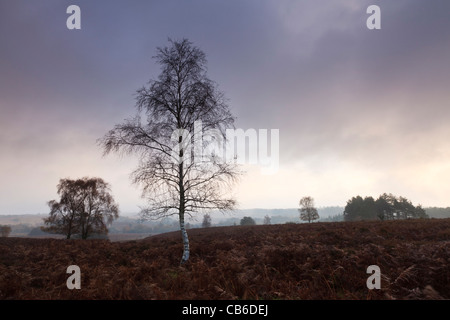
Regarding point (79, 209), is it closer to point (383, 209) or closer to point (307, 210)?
point (307, 210)

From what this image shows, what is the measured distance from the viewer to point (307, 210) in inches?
2384

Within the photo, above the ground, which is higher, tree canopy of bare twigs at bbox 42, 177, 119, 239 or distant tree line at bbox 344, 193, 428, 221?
tree canopy of bare twigs at bbox 42, 177, 119, 239

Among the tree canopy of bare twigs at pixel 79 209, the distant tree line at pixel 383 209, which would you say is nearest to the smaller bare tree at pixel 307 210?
the distant tree line at pixel 383 209

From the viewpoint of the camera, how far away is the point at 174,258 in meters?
9.65

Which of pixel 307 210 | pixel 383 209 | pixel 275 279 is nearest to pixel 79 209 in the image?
pixel 275 279

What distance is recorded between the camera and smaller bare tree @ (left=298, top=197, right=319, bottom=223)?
5928cm

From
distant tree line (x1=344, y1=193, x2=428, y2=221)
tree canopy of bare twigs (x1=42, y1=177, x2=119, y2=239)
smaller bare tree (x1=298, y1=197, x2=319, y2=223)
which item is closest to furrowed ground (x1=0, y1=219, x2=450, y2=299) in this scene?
tree canopy of bare twigs (x1=42, y1=177, x2=119, y2=239)

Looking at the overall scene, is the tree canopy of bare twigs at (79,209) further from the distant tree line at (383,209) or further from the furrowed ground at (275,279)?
the distant tree line at (383,209)

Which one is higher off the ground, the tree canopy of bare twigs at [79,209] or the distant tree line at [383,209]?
the tree canopy of bare twigs at [79,209]

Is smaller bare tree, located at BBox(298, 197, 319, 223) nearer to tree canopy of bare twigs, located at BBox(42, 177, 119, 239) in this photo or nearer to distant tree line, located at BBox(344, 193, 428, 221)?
distant tree line, located at BBox(344, 193, 428, 221)

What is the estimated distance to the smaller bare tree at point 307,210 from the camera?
5928 centimetres
